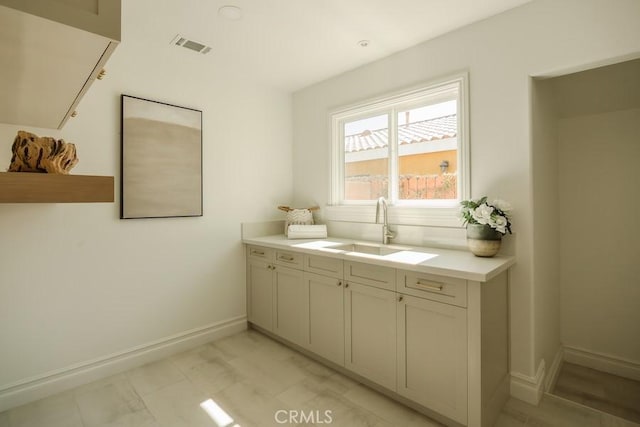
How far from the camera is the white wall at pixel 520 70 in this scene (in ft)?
5.96

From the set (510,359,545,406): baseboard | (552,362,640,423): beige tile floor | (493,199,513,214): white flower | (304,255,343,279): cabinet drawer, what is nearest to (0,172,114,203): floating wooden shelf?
(304,255,343,279): cabinet drawer

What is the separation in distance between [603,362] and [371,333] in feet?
6.37

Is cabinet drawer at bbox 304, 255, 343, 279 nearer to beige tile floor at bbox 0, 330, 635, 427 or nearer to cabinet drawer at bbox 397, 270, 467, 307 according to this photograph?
cabinet drawer at bbox 397, 270, 467, 307

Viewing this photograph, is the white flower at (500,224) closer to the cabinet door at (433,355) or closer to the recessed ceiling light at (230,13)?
the cabinet door at (433,355)

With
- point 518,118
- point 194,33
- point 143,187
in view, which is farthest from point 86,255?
point 518,118

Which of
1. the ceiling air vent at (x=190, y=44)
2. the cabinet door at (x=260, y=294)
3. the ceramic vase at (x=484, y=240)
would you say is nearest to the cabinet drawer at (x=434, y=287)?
the ceramic vase at (x=484, y=240)

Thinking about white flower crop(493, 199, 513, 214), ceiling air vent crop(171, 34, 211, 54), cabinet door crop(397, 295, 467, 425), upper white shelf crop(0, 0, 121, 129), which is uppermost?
ceiling air vent crop(171, 34, 211, 54)

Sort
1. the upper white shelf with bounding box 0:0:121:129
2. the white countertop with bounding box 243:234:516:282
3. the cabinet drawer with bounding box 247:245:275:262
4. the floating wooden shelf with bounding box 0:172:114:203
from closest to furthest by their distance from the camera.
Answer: the upper white shelf with bounding box 0:0:121:129, the floating wooden shelf with bounding box 0:172:114:203, the white countertop with bounding box 243:234:516:282, the cabinet drawer with bounding box 247:245:275:262

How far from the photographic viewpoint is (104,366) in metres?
2.36

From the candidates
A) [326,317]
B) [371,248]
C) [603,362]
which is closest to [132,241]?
[326,317]

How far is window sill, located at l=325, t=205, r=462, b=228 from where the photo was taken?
7.88 feet

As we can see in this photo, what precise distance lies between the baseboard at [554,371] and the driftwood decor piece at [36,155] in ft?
9.75

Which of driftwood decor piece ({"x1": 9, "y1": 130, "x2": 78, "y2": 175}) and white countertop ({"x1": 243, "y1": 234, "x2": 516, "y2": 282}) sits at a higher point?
driftwood decor piece ({"x1": 9, "y1": 130, "x2": 78, "y2": 175})

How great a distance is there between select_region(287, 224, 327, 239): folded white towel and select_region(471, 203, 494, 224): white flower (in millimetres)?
1450
